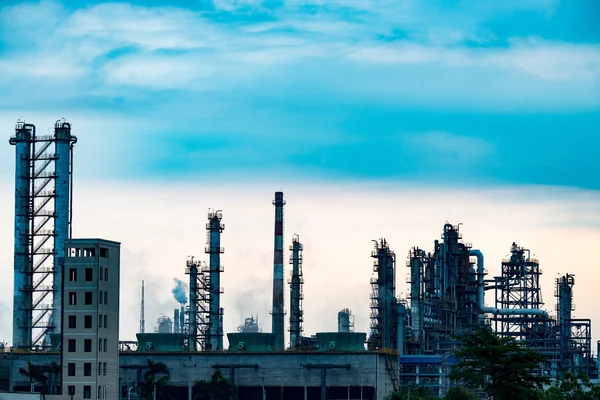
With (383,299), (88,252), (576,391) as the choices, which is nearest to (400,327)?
(383,299)

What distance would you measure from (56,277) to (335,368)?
99.4 feet

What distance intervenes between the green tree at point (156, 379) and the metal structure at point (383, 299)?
31.3m

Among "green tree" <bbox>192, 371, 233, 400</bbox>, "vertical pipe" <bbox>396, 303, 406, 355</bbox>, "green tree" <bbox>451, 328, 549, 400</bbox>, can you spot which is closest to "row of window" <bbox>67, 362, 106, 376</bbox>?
"green tree" <bbox>451, 328, 549, 400</bbox>

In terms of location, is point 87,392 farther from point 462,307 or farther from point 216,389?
point 462,307

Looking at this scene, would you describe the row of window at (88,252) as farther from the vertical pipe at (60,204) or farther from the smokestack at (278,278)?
the smokestack at (278,278)

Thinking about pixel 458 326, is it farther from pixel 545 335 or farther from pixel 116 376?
pixel 116 376

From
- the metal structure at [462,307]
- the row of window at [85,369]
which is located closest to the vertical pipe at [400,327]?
the metal structure at [462,307]

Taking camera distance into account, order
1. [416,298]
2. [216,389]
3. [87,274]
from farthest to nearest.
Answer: [416,298] → [216,389] → [87,274]

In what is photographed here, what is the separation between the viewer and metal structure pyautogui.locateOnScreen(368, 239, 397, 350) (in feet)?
544

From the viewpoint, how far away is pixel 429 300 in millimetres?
175125

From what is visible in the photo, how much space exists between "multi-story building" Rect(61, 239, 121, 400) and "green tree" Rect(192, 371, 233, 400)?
41.2 metres

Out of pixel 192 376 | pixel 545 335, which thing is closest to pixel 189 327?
pixel 192 376

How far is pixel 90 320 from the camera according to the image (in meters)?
98.5

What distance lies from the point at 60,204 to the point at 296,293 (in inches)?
1598
